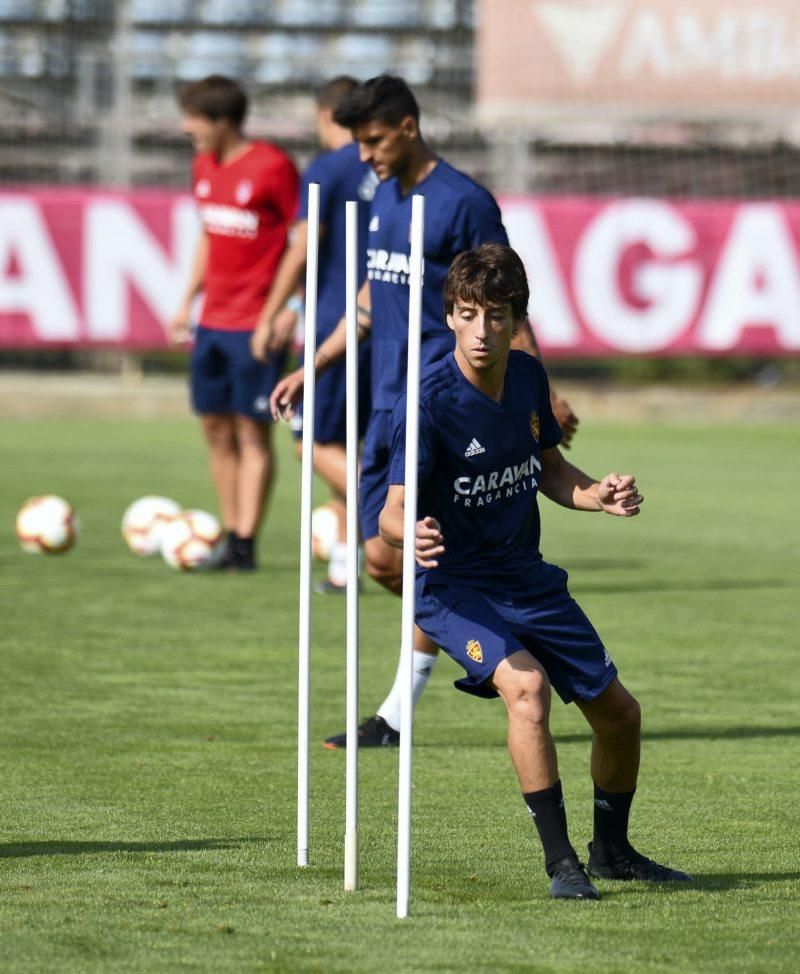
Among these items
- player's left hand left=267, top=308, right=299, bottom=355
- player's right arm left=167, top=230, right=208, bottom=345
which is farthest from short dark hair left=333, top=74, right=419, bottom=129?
player's right arm left=167, top=230, right=208, bottom=345

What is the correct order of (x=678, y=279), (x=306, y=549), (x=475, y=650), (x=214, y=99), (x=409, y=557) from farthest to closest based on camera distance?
(x=678, y=279) → (x=214, y=99) → (x=306, y=549) → (x=475, y=650) → (x=409, y=557)

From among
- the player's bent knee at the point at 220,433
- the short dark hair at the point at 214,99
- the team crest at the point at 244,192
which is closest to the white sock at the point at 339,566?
the player's bent knee at the point at 220,433

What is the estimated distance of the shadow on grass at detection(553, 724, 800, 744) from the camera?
6.71 meters

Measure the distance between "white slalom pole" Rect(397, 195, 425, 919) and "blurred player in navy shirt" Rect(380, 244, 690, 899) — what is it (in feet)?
0.80

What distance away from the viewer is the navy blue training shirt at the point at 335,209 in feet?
29.7

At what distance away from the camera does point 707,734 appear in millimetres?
6781

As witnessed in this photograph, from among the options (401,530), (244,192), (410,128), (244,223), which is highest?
(410,128)

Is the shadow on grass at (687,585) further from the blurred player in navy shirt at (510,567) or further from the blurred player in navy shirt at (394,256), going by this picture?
the blurred player in navy shirt at (510,567)

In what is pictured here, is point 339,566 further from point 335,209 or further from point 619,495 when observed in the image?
point 619,495

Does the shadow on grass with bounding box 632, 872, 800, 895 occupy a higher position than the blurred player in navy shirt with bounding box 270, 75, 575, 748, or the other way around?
the blurred player in navy shirt with bounding box 270, 75, 575, 748

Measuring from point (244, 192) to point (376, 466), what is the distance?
4.50 m

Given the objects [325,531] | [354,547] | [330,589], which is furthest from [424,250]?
[325,531]

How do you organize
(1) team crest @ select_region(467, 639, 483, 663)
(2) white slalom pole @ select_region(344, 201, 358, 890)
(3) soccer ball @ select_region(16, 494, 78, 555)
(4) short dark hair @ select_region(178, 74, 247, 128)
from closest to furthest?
(2) white slalom pole @ select_region(344, 201, 358, 890) → (1) team crest @ select_region(467, 639, 483, 663) → (4) short dark hair @ select_region(178, 74, 247, 128) → (3) soccer ball @ select_region(16, 494, 78, 555)

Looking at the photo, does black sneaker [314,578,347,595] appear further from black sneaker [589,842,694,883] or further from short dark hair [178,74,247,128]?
black sneaker [589,842,694,883]
